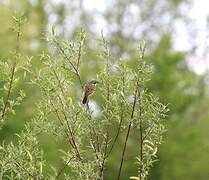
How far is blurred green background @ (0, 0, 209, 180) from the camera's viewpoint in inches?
434

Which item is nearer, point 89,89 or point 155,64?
point 89,89

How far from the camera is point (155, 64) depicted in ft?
36.0

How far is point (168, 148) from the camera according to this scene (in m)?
11.4

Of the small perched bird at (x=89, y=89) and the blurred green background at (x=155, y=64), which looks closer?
the small perched bird at (x=89, y=89)

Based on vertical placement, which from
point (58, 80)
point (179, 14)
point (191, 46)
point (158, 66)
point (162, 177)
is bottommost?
point (58, 80)

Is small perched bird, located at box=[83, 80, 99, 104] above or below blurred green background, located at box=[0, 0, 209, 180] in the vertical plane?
below

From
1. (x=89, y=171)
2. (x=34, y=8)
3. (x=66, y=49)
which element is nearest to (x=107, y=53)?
(x=66, y=49)

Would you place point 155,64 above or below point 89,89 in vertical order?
above

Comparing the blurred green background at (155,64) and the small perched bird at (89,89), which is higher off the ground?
the blurred green background at (155,64)

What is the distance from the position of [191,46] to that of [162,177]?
559 cm

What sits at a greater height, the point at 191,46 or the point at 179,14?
the point at 179,14

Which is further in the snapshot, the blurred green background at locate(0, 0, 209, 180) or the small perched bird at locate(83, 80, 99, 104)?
the blurred green background at locate(0, 0, 209, 180)

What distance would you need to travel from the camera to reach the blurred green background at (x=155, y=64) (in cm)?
1102

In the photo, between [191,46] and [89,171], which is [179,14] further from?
[89,171]
